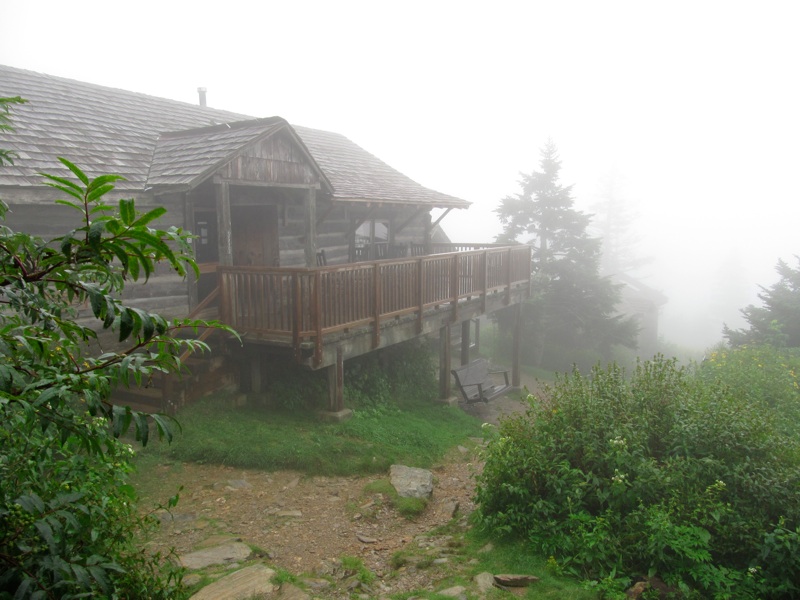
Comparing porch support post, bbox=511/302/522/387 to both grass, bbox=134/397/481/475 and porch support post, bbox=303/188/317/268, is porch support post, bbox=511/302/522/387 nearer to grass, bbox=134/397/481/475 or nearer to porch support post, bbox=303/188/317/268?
grass, bbox=134/397/481/475

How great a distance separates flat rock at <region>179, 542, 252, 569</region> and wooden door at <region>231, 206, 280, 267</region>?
7906mm

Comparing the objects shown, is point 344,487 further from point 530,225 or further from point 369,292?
point 530,225

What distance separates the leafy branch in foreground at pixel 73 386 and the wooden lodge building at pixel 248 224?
5693 mm

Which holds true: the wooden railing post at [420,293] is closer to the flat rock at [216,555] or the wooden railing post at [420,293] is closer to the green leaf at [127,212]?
the flat rock at [216,555]

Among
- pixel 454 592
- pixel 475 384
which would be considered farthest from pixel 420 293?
pixel 454 592

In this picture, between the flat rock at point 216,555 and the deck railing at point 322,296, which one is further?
the deck railing at point 322,296

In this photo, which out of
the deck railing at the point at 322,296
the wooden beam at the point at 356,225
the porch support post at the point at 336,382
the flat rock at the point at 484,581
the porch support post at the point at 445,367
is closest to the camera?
the flat rock at the point at 484,581

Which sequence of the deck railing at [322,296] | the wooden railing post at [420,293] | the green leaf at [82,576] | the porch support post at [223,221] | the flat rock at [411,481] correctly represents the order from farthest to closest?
the wooden railing post at [420,293]
the porch support post at [223,221]
the deck railing at [322,296]
the flat rock at [411,481]
the green leaf at [82,576]

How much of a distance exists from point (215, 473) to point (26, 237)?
21.2ft

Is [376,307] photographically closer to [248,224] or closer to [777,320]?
[248,224]

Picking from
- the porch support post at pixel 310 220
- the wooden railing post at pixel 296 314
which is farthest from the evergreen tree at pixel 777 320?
the wooden railing post at pixel 296 314

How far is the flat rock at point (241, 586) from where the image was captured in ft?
16.3

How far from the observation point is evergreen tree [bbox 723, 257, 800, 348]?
730 inches

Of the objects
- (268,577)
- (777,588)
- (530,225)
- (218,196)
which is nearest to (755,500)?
(777,588)
